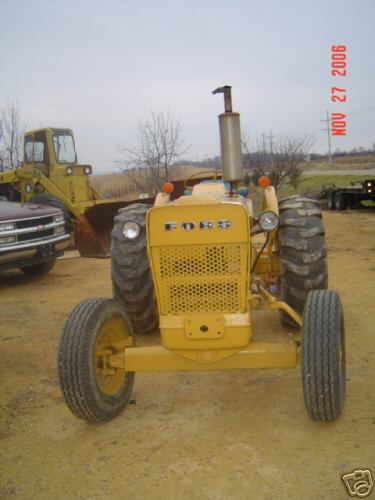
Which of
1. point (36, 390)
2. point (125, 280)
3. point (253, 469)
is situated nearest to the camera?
point (253, 469)

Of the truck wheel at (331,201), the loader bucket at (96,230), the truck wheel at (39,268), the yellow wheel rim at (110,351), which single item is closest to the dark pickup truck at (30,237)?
the truck wheel at (39,268)

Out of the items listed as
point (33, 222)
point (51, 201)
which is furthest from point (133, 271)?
point (51, 201)

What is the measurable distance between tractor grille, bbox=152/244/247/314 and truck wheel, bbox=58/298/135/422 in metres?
0.56

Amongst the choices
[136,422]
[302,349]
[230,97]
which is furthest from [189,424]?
[230,97]

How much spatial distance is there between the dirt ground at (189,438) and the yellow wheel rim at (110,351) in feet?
0.81

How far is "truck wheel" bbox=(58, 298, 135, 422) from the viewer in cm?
365

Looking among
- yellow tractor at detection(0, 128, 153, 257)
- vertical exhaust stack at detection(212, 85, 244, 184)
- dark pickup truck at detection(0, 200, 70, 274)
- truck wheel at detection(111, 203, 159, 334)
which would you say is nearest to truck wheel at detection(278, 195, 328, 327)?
vertical exhaust stack at detection(212, 85, 244, 184)

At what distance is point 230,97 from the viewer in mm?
4137

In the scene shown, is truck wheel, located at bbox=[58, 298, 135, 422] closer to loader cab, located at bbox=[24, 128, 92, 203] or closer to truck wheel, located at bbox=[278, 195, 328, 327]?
truck wheel, located at bbox=[278, 195, 328, 327]

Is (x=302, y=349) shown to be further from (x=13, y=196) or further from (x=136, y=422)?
(x=13, y=196)

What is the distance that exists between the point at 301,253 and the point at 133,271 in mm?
1502

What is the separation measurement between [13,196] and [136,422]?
10.5 metres

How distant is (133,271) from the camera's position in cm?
495

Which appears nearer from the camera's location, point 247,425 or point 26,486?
point 26,486
